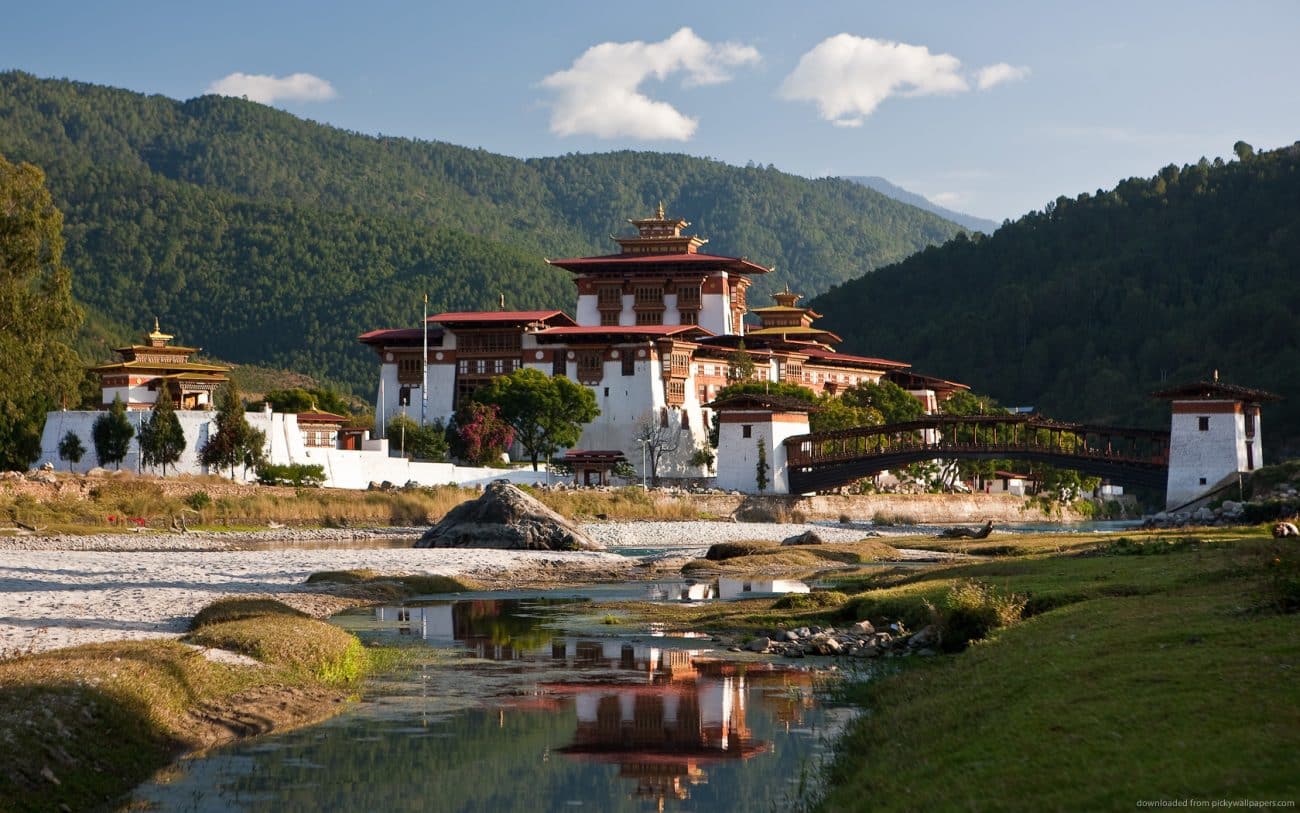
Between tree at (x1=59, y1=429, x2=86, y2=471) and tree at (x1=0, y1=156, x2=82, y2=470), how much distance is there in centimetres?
2995

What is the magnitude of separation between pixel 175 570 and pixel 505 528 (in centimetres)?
1565

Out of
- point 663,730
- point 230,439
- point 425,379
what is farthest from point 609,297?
point 663,730

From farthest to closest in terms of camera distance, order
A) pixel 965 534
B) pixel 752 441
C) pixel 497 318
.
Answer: pixel 497 318 → pixel 752 441 → pixel 965 534

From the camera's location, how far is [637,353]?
106 m

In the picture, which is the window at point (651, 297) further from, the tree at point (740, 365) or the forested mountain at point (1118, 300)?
the forested mountain at point (1118, 300)

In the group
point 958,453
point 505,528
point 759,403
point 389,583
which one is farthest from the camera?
point 759,403

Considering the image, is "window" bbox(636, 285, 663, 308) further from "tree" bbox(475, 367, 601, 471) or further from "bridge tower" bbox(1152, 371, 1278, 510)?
"bridge tower" bbox(1152, 371, 1278, 510)

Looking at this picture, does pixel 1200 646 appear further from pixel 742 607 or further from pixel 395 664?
pixel 742 607

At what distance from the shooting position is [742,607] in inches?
1228

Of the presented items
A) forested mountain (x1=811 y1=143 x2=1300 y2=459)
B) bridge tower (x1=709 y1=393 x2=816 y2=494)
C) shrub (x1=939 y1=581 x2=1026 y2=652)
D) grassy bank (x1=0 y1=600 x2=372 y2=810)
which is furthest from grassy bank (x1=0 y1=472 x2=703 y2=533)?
forested mountain (x1=811 y1=143 x2=1300 y2=459)

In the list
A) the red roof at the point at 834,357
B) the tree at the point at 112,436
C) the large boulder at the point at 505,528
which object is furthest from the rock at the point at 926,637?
the red roof at the point at 834,357

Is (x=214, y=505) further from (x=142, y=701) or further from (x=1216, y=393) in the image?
(x=142, y=701)

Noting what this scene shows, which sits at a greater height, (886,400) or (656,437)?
(886,400)

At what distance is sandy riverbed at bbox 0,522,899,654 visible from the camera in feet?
78.8
